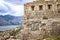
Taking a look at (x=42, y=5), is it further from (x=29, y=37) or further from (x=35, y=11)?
(x=29, y=37)

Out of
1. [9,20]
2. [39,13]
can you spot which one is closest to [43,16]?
[39,13]

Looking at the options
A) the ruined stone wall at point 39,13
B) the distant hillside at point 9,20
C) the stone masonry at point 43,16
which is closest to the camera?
the stone masonry at point 43,16

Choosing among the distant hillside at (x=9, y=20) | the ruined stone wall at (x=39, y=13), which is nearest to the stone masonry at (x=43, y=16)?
the ruined stone wall at (x=39, y=13)

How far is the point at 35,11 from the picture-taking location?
3056 centimetres

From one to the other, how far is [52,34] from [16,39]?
203 inches

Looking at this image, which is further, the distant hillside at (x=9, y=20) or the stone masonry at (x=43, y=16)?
the distant hillside at (x=9, y=20)

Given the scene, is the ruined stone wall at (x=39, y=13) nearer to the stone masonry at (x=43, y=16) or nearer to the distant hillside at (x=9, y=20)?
the stone masonry at (x=43, y=16)

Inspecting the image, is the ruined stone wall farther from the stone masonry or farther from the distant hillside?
the distant hillside

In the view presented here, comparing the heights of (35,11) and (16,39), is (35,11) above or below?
above

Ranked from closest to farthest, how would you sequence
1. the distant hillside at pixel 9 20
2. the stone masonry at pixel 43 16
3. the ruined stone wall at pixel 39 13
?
the stone masonry at pixel 43 16, the ruined stone wall at pixel 39 13, the distant hillside at pixel 9 20

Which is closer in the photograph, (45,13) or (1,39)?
(45,13)

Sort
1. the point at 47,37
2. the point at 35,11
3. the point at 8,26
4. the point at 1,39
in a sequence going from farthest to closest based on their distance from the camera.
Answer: the point at 8,26, the point at 1,39, the point at 35,11, the point at 47,37

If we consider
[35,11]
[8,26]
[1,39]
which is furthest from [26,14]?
[8,26]

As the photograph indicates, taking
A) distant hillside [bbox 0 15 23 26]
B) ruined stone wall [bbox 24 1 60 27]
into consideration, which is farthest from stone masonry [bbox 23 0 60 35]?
distant hillside [bbox 0 15 23 26]
